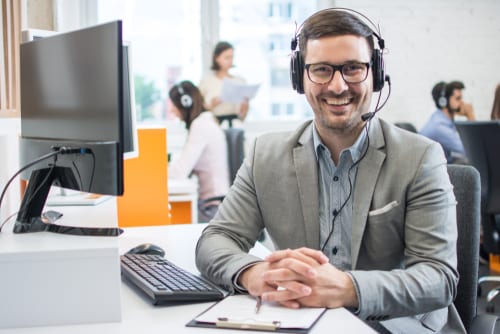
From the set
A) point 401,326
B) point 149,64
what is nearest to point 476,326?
point 401,326

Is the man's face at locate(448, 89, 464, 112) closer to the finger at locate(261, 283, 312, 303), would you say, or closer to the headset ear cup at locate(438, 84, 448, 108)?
the headset ear cup at locate(438, 84, 448, 108)

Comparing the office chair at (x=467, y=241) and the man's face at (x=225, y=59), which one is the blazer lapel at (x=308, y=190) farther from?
the man's face at (x=225, y=59)

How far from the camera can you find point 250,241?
1.46m

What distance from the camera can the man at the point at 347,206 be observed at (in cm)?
116

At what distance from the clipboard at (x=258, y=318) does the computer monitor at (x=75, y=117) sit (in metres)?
0.24

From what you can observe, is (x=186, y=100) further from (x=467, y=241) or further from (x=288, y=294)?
(x=288, y=294)

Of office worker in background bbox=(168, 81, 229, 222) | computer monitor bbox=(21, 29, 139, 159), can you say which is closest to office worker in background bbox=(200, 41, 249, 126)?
office worker in background bbox=(168, 81, 229, 222)

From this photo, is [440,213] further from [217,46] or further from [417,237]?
[217,46]

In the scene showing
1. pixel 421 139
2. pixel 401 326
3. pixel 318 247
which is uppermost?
pixel 421 139

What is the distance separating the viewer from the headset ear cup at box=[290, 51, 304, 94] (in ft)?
4.94

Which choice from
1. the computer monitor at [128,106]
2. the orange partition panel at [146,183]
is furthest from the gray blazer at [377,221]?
the orange partition panel at [146,183]

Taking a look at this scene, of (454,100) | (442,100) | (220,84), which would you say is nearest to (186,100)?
(220,84)

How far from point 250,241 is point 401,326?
390 millimetres

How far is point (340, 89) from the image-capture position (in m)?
1.39
